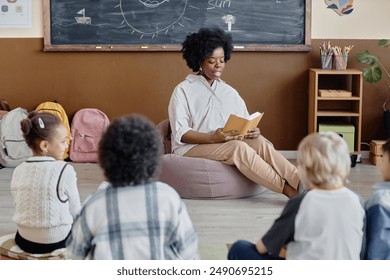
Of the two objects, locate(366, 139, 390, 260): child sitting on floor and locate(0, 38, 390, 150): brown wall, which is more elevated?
locate(0, 38, 390, 150): brown wall

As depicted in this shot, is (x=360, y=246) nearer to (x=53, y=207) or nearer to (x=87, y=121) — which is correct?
(x=53, y=207)

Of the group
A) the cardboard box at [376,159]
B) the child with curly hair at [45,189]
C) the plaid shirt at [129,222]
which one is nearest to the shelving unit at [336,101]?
the cardboard box at [376,159]

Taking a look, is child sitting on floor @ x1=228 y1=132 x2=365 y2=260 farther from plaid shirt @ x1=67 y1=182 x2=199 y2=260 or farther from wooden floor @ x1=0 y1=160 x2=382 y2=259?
wooden floor @ x1=0 y1=160 x2=382 y2=259

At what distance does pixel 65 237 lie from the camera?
3020mm

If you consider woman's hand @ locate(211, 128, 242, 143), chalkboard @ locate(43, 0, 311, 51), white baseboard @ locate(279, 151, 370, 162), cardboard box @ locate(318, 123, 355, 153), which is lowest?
white baseboard @ locate(279, 151, 370, 162)

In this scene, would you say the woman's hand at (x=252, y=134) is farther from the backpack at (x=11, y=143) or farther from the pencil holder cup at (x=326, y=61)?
the backpack at (x=11, y=143)

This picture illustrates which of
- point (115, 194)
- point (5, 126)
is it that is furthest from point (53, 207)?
point (5, 126)

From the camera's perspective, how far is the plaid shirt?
6.63 ft

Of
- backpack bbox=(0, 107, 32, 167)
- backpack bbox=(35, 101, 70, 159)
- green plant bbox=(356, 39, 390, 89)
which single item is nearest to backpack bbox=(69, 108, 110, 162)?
backpack bbox=(35, 101, 70, 159)

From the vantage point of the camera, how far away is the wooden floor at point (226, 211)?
3.53 metres

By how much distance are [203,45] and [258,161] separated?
806 millimetres

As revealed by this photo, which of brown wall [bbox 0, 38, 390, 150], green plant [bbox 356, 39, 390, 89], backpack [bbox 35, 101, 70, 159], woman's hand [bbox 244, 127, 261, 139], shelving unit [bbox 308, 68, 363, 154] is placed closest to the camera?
woman's hand [bbox 244, 127, 261, 139]

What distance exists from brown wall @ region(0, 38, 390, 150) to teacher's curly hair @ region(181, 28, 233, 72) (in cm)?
101

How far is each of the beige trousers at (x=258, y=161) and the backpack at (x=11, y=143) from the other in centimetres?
160
